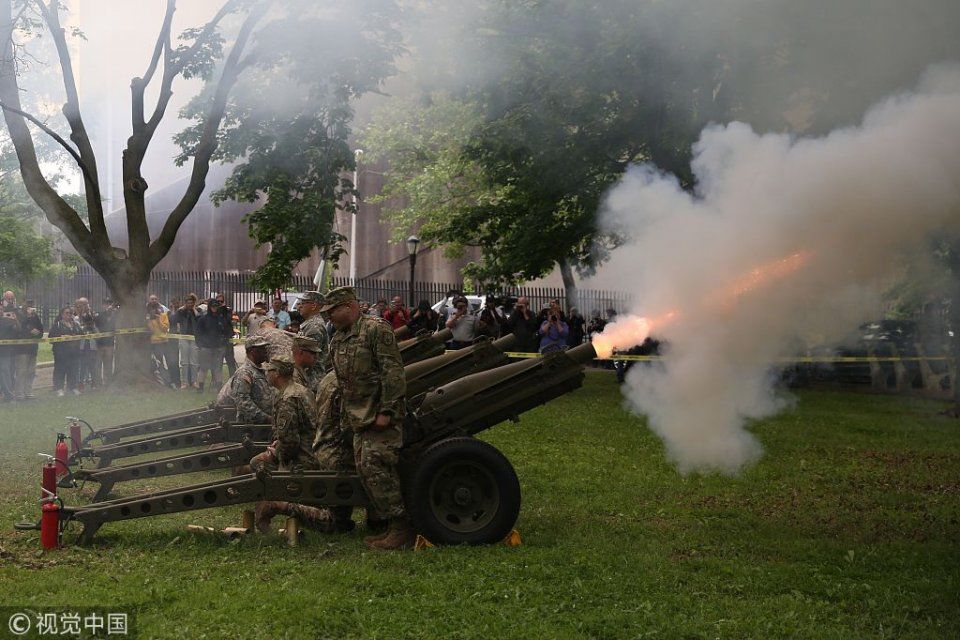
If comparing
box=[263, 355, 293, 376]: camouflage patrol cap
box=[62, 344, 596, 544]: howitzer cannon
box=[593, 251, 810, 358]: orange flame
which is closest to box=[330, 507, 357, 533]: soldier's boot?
box=[62, 344, 596, 544]: howitzer cannon

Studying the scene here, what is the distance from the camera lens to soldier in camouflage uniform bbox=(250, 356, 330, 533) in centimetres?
839

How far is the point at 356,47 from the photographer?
1695 centimetres

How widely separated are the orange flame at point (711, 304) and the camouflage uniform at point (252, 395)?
3295mm

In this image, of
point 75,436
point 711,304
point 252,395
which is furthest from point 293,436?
point 75,436

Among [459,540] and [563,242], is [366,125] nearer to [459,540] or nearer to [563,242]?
[563,242]

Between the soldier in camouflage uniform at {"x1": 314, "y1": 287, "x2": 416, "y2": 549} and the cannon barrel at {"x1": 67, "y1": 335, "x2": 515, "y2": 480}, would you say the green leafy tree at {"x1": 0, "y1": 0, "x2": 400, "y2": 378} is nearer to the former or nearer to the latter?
the cannon barrel at {"x1": 67, "y1": 335, "x2": 515, "y2": 480}

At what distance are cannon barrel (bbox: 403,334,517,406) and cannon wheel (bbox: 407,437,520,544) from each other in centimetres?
217

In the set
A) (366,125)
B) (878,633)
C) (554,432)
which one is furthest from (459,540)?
(366,125)

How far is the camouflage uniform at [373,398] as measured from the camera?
25.5 ft

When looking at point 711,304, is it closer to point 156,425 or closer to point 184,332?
point 156,425

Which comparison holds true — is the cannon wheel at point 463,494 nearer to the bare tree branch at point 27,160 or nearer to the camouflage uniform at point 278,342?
the camouflage uniform at point 278,342

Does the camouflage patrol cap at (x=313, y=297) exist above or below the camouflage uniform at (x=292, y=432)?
above

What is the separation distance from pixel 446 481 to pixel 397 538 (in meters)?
0.55

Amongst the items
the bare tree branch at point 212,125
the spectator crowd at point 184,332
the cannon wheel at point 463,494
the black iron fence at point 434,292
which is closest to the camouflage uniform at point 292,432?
the cannon wheel at point 463,494
